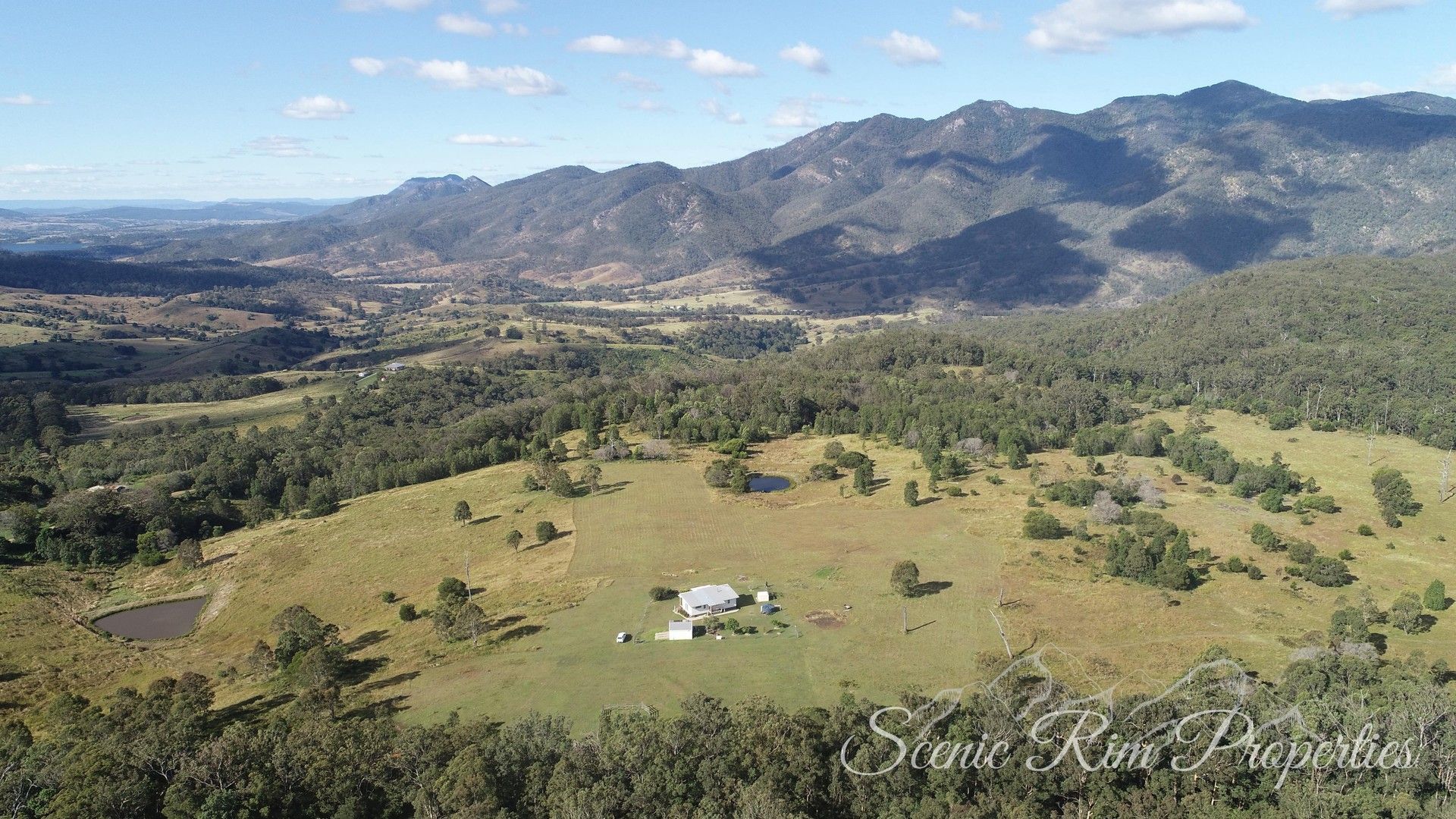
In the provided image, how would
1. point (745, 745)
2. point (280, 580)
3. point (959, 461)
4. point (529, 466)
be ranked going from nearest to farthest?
point (745, 745), point (280, 580), point (959, 461), point (529, 466)

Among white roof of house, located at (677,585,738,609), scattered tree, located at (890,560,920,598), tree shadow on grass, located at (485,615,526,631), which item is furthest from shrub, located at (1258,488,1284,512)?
tree shadow on grass, located at (485,615,526,631)

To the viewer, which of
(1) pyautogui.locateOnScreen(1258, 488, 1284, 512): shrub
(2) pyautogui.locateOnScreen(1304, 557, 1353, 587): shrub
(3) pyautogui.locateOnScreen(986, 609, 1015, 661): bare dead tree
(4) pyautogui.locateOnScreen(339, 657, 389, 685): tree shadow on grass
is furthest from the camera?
(1) pyautogui.locateOnScreen(1258, 488, 1284, 512): shrub

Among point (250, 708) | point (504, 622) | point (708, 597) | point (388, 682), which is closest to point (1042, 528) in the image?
point (708, 597)

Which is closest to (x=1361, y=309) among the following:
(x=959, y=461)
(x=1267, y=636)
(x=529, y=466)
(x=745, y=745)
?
(x=959, y=461)

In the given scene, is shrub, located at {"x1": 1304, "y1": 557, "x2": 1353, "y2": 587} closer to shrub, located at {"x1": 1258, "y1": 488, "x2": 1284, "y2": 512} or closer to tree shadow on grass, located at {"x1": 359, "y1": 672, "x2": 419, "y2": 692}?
shrub, located at {"x1": 1258, "y1": 488, "x2": 1284, "y2": 512}

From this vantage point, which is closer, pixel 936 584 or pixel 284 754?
pixel 284 754

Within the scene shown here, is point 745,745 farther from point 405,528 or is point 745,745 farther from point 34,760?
point 405,528

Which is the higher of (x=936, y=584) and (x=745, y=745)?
(x=745, y=745)

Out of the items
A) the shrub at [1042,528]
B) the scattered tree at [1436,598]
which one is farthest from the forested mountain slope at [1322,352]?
the shrub at [1042,528]
